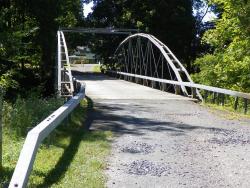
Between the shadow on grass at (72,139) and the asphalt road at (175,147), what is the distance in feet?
1.09

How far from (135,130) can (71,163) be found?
367 cm

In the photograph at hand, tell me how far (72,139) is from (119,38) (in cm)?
4604

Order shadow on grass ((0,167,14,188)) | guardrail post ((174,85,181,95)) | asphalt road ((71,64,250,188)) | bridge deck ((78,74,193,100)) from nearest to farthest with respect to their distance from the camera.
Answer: shadow on grass ((0,167,14,188)), asphalt road ((71,64,250,188)), bridge deck ((78,74,193,100)), guardrail post ((174,85,181,95))

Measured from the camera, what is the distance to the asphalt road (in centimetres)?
632

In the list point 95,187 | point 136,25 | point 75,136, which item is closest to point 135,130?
point 75,136

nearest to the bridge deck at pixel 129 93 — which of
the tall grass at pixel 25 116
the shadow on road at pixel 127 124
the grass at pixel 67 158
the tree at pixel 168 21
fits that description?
the shadow on road at pixel 127 124

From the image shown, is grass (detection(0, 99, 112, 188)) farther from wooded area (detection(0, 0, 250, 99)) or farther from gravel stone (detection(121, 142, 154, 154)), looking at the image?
wooded area (detection(0, 0, 250, 99))

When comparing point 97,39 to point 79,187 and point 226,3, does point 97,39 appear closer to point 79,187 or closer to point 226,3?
point 226,3

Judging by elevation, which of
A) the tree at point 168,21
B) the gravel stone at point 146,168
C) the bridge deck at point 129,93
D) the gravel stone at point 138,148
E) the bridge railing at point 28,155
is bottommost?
the bridge deck at point 129,93

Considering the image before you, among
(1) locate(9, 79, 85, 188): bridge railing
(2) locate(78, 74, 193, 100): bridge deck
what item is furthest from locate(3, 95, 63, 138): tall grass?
(2) locate(78, 74, 193, 100): bridge deck

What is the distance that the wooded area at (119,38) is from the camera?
22844mm

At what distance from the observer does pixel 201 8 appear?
5469 centimetres

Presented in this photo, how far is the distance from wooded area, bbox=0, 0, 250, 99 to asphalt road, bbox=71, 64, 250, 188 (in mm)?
5799

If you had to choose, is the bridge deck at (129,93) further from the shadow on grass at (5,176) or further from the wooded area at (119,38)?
the shadow on grass at (5,176)
